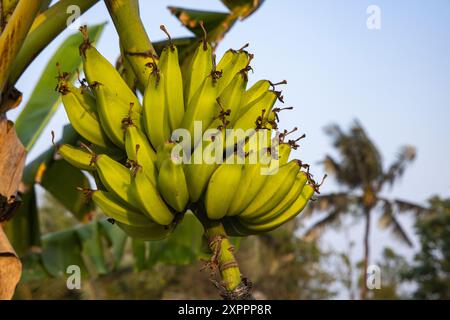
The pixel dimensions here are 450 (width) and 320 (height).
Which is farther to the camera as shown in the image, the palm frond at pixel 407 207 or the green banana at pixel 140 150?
the palm frond at pixel 407 207

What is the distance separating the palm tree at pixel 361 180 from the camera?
1402cm

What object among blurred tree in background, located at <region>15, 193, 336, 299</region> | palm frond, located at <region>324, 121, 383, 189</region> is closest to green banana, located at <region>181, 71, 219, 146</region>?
blurred tree in background, located at <region>15, 193, 336, 299</region>

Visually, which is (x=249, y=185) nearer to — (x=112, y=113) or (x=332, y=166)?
(x=112, y=113)

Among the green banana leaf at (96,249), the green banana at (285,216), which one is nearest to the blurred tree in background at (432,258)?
the green banana leaf at (96,249)

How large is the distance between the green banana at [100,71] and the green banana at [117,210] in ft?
0.81

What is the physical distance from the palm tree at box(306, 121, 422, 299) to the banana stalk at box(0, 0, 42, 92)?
1258cm

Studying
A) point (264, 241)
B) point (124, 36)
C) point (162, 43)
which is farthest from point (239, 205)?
point (264, 241)

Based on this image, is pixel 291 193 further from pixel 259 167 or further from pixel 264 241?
pixel 264 241

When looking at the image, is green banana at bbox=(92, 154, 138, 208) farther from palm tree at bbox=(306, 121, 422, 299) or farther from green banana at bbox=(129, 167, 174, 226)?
palm tree at bbox=(306, 121, 422, 299)

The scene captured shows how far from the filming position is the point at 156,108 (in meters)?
1.41

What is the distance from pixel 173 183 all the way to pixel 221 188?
107 millimetres

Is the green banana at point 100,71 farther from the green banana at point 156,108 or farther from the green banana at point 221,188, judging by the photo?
the green banana at point 221,188
